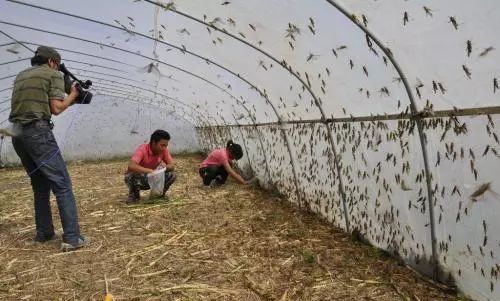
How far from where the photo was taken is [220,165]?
9.27 m

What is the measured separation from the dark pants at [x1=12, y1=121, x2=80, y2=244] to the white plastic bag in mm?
2402

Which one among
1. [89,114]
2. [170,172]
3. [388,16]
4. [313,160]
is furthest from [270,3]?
[89,114]

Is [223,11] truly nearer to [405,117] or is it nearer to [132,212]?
[405,117]

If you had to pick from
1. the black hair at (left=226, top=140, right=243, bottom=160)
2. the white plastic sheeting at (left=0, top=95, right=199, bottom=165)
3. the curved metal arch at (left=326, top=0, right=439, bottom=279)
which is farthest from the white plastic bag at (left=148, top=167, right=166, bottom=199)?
the white plastic sheeting at (left=0, top=95, right=199, bottom=165)

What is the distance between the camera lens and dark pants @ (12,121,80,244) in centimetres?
466

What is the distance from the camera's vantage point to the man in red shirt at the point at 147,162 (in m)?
7.05

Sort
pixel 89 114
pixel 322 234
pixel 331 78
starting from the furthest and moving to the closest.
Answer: pixel 89 114
pixel 322 234
pixel 331 78

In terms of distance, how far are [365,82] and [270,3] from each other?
1.29 meters

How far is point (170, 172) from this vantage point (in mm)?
7609

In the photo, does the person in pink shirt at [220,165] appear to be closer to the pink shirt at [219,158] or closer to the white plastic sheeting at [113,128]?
the pink shirt at [219,158]

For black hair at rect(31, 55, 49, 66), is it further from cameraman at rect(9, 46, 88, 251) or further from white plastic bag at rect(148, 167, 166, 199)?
white plastic bag at rect(148, 167, 166, 199)

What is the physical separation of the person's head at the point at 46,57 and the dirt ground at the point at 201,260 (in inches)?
82.5

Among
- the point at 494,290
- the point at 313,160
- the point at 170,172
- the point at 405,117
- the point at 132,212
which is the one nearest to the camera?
the point at 494,290

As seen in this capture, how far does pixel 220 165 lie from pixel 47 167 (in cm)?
487
